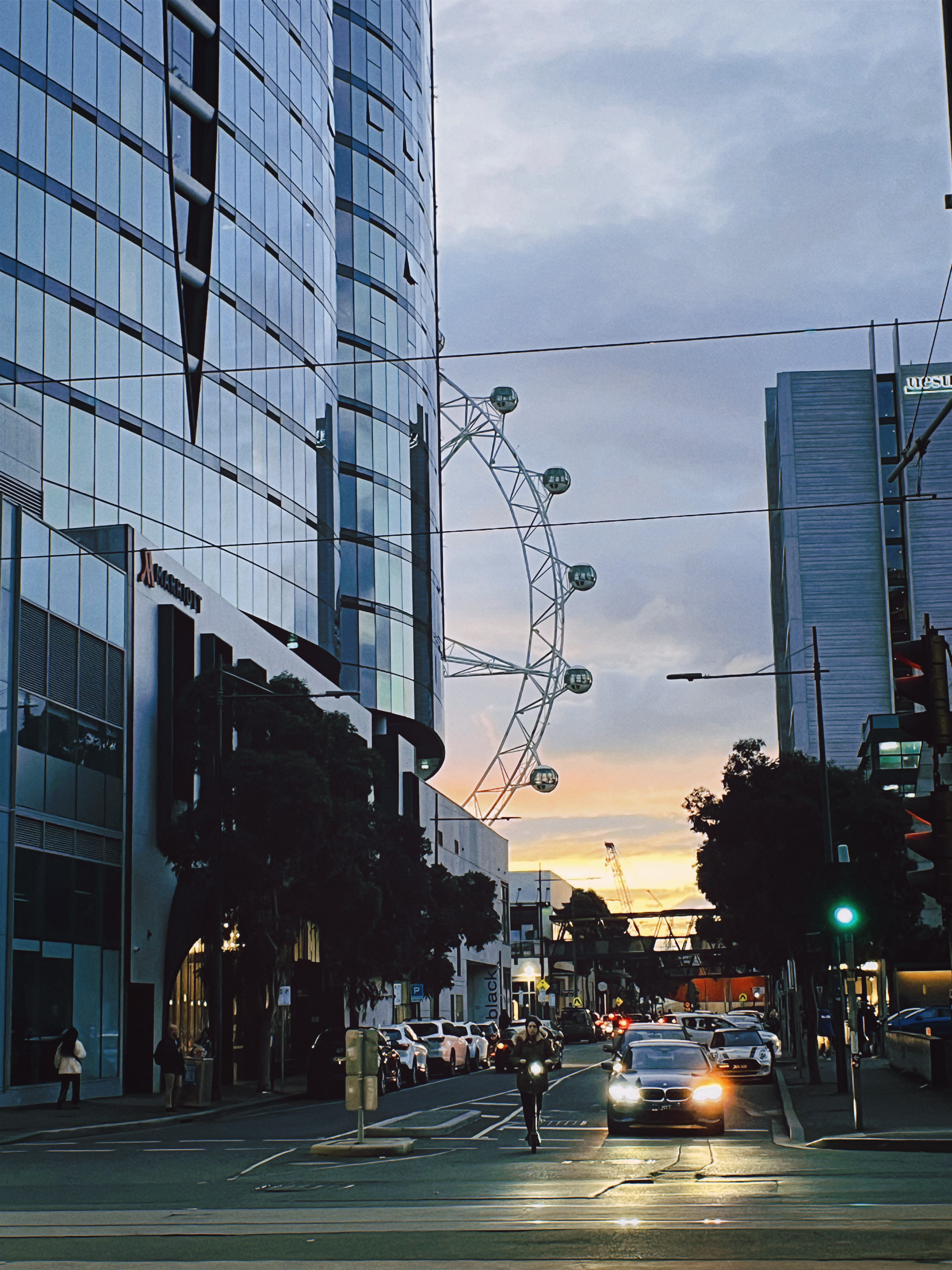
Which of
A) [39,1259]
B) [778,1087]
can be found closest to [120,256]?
[778,1087]

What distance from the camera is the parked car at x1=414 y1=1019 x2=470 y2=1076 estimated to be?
164ft

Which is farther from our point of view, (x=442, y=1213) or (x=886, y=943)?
(x=886, y=943)

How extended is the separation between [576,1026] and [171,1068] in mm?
53615

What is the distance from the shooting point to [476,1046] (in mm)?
56375

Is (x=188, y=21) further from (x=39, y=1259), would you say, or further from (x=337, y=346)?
(x=39, y=1259)

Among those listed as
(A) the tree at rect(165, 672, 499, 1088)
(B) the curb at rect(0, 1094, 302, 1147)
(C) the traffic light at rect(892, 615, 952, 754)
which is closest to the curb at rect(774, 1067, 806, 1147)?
(C) the traffic light at rect(892, 615, 952, 754)

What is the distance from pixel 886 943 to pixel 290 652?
25115 millimetres

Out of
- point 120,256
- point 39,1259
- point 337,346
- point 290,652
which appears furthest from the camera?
point 337,346

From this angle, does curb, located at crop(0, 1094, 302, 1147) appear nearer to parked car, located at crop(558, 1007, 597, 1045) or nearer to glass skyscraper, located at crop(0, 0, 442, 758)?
glass skyscraper, located at crop(0, 0, 442, 758)

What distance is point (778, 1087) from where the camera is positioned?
35.2m

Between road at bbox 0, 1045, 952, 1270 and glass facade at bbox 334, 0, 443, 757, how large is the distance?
4924 centimetres

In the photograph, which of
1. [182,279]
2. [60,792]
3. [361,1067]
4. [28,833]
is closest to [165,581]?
[60,792]

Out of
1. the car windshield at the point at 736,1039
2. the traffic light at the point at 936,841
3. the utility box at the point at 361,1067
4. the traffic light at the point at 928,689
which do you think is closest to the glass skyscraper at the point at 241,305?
the utility box at the point at 361,1067

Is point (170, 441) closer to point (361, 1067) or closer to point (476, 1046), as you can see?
point (476, 1046)
